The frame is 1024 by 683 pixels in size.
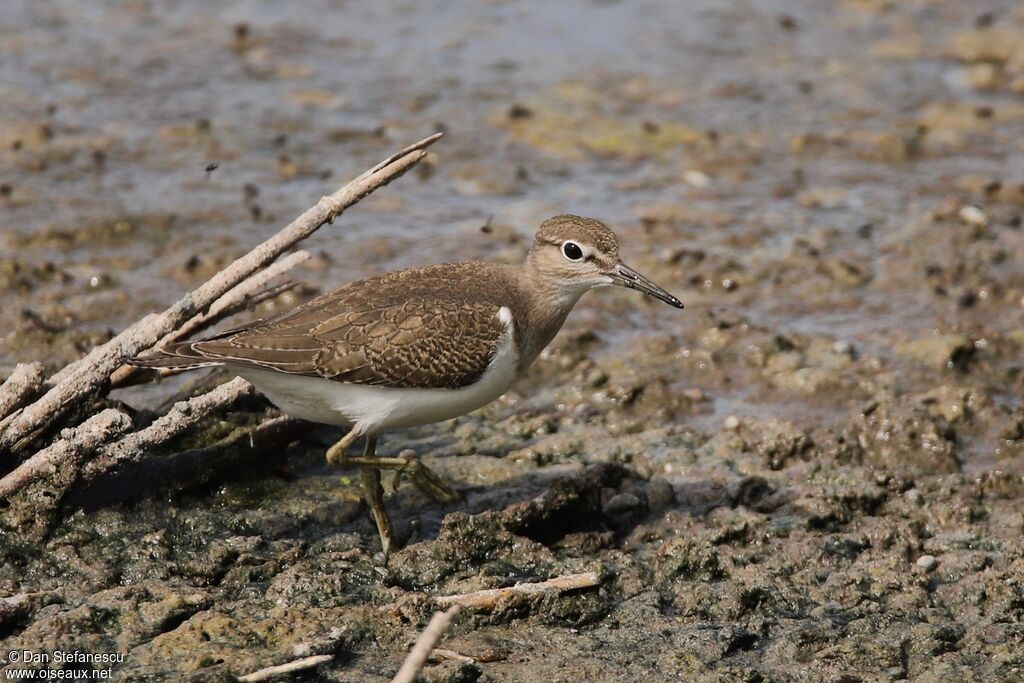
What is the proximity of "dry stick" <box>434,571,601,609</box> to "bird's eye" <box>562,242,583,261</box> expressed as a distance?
2018mm

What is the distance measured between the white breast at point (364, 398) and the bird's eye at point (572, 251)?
0.86 m

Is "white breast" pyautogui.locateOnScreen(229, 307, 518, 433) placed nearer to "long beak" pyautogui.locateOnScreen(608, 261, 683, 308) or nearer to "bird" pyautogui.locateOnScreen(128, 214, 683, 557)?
"bird" pyautogui.locateOnScreen(128, 214, 683, 557)

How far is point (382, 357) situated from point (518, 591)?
54.5 inches

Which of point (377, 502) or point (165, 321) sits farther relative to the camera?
point (377, 502)

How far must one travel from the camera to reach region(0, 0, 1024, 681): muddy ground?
6.29 meters

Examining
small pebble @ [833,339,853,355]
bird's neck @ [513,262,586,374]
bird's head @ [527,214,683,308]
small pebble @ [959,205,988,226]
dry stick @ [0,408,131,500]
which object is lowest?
small pebble @ [833,339,853,355]

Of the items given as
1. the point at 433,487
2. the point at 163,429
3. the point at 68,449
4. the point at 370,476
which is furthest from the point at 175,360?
the point at 433,487

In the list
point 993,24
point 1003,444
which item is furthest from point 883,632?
point 993,24

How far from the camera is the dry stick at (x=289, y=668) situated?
5645mm

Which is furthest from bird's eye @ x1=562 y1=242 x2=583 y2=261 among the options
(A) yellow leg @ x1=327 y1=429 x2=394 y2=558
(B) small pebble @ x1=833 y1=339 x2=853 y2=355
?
(B) small pebble @ x1=833 y1=339 x2=853 y2=355

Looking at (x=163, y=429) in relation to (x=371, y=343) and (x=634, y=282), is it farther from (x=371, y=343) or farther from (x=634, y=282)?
(x=634, y=282)

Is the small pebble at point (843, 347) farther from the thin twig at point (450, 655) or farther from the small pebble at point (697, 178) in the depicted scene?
the thin twig at point (450, 655)

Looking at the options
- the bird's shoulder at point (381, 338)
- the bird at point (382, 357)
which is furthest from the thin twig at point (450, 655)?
the bird's shoulder at point (381, 338)

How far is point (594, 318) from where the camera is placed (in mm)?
9797
